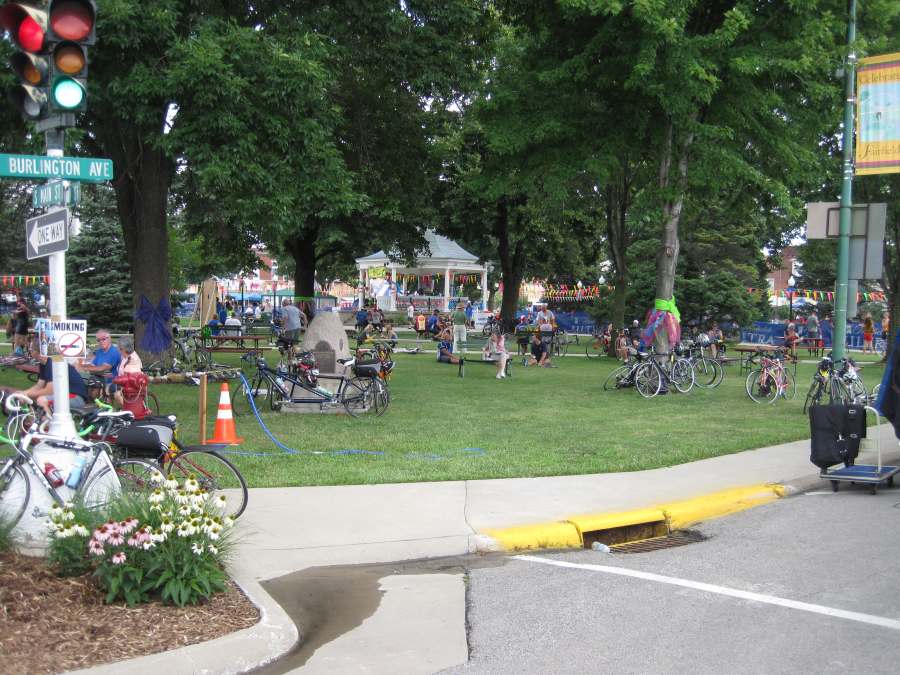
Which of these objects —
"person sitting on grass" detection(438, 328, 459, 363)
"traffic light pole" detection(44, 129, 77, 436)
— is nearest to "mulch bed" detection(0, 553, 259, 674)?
"traffic light pole" detection(44, 129, 77, 436)

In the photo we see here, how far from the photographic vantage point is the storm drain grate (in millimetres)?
7430

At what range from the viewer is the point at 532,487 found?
902 centimetres

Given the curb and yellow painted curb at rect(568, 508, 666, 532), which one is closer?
the curb

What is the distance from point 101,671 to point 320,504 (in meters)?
3.81

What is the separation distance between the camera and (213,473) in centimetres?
753

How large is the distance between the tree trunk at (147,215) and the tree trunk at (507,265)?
20.5 meters

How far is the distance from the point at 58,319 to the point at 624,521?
5.15 m

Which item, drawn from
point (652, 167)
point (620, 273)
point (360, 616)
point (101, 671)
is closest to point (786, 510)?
point (360, 616)

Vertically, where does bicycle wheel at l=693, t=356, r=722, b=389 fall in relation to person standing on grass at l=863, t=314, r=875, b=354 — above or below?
below

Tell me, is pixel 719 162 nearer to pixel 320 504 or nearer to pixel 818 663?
pixel 320 504

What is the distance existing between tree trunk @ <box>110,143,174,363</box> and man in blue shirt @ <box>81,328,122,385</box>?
559 centimetres

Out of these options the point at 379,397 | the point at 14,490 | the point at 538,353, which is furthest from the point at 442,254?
the point at 14,490

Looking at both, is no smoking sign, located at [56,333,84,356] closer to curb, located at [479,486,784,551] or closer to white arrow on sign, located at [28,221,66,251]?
white arrow on sign, located at [28,221,66,251]

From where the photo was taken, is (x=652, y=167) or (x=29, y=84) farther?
(x=652, y=167)
